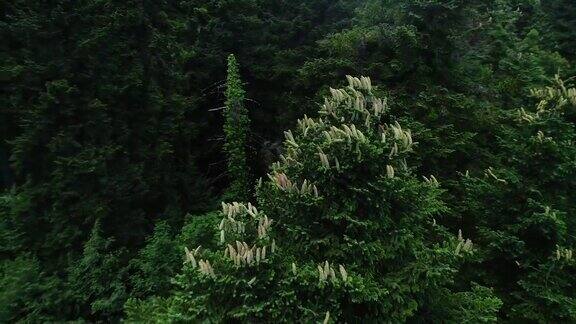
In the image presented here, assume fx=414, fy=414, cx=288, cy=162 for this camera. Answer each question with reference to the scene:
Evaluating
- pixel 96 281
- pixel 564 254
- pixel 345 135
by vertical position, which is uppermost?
pixel 345 135

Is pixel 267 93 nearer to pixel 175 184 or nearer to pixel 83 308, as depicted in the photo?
pixel 175 184

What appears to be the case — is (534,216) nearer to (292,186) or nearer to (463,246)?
(463,246)

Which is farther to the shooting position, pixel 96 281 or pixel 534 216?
pixel 96 281

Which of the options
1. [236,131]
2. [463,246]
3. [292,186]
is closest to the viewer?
[292,186]

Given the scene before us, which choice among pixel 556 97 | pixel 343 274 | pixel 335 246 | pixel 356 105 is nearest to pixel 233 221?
pixel 335 246

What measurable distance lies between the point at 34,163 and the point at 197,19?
5.50 meters

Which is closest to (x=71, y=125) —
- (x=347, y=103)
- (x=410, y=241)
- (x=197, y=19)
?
(x=197, y=19)

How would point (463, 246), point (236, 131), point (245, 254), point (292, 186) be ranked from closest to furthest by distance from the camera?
point (245, 254)
point (292, 186)
point (463, 246)
point (236, 131)

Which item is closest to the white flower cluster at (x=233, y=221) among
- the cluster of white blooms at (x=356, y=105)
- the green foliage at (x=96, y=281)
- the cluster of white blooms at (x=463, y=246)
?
the cluster of white blooms at (x=356, y=105)

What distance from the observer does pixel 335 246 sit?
159 inches

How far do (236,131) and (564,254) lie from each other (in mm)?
6555

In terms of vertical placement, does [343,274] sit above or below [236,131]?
below

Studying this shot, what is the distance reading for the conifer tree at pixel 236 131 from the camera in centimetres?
918

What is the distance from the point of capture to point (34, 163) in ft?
26.5
